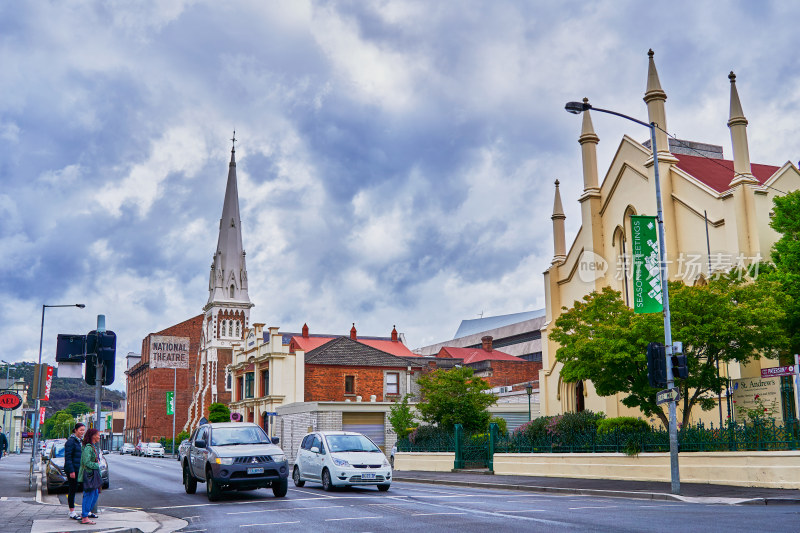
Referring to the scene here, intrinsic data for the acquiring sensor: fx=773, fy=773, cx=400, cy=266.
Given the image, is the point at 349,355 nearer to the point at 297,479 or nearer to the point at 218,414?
the point at 218,414

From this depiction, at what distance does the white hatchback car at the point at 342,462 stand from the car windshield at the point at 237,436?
1.96 metres

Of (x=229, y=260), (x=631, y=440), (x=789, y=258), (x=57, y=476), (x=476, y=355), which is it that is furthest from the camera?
(x=229, y=260)

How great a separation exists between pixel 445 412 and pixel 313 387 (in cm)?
2179

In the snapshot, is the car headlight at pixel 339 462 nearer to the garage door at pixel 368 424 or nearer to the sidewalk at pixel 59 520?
the sidewalk at pixel 59 520

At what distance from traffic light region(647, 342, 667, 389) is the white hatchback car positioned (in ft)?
22.0

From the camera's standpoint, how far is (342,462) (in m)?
19.3

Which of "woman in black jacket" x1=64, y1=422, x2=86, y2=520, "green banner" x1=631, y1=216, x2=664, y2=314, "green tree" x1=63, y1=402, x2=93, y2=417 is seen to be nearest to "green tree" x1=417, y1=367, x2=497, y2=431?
"green banner" x1=631, y1=216, x2=664, y2=314

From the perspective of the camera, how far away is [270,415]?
183 ft

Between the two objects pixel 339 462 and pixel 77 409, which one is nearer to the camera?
pixel 339 462

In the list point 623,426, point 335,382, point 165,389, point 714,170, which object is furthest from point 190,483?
point 165,389

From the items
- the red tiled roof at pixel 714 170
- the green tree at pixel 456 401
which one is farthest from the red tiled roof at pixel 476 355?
the red tiled roof at pixel 714 170

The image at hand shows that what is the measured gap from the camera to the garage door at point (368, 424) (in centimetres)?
5019

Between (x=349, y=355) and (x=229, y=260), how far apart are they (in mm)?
37672

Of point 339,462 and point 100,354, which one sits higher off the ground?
point 100,354
